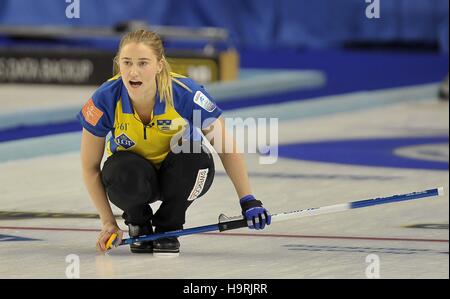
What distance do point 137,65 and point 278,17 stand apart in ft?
39.8

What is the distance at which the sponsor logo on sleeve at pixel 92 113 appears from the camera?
4820mm

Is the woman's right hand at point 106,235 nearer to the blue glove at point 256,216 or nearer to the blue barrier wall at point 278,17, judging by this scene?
the blue glove at point 256,216

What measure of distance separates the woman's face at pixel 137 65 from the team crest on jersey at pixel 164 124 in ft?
0.53

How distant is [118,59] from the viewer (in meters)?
4.80

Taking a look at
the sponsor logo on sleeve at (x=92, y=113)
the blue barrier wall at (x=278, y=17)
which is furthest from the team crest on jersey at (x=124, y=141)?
the blue barrier wall at (x=278, y=17)

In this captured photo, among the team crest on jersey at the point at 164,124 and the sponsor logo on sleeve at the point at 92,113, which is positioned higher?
the sponsor logo on sleeve at the point at 92,113

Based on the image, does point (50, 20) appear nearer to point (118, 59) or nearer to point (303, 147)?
point (303, 147)

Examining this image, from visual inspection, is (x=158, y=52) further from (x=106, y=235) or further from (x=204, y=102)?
(x=106, y=235)

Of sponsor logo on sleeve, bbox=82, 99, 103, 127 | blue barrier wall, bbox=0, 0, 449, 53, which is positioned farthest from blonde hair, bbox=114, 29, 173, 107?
blue barrier wall, bbox=0, 0, 449, 53

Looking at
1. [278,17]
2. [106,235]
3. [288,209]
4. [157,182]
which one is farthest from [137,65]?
[278,17]

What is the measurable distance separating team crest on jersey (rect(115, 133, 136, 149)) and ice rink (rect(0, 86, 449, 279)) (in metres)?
0.42

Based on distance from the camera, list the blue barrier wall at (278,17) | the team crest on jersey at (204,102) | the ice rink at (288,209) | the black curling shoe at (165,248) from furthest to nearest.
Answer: the blue barrier wall at (278,17) < the black curling shoe at (165,248) < the team crest on jersey at (204,102) < the ice rink at (288,209)

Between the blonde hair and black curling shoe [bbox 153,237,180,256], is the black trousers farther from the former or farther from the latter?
the blonde hair
